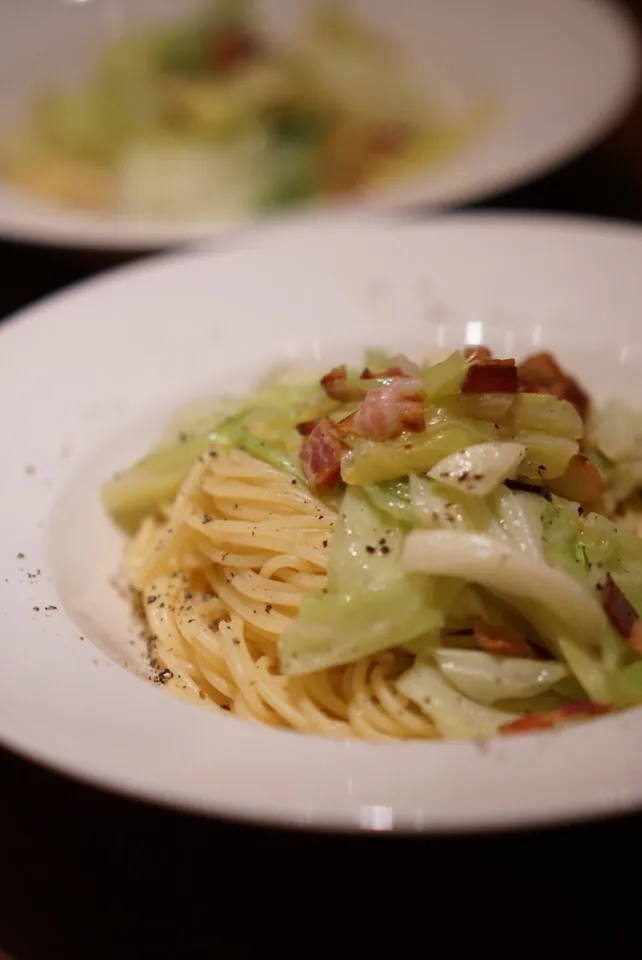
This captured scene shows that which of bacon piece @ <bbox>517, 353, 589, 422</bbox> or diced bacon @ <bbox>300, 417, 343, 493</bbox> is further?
bacon piece @ <bbox>517, 353, 589, 422</bbox>

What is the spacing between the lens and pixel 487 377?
2359 mm

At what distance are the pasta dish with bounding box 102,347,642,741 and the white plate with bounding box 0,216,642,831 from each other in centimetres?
27

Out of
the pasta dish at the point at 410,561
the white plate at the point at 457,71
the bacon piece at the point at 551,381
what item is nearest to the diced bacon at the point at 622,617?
the pasta dish at the point at 410,561

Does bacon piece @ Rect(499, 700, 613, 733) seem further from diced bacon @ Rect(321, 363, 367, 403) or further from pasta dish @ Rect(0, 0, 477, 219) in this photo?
pasta dish @ Rect(0, 0, 477, 219)

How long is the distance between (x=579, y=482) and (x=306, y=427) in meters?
0.73

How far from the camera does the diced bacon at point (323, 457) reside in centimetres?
243

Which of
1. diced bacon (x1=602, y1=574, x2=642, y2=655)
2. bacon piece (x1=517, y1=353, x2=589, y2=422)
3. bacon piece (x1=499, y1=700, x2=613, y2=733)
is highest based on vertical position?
bacon piece (x1=517, y1=353, x2=589, y2=422)

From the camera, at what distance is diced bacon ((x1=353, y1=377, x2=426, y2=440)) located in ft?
7.63

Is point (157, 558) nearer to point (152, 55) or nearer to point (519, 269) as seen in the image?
point (519, 269)

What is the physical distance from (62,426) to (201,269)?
3.34 ft

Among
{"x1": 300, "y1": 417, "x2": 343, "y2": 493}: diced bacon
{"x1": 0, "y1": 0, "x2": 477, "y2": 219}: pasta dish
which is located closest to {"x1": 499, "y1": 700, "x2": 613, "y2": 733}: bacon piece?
{"x1": 300, "y1": 417, "x2": 343, "y2": 493}: diced bacon

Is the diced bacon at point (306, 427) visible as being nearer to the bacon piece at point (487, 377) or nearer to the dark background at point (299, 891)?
the bacon piece at point (487, 377)

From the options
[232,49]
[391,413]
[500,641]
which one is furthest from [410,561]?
[232,49]

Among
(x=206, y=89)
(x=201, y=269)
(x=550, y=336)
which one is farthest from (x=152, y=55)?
(x=550, y=336)
